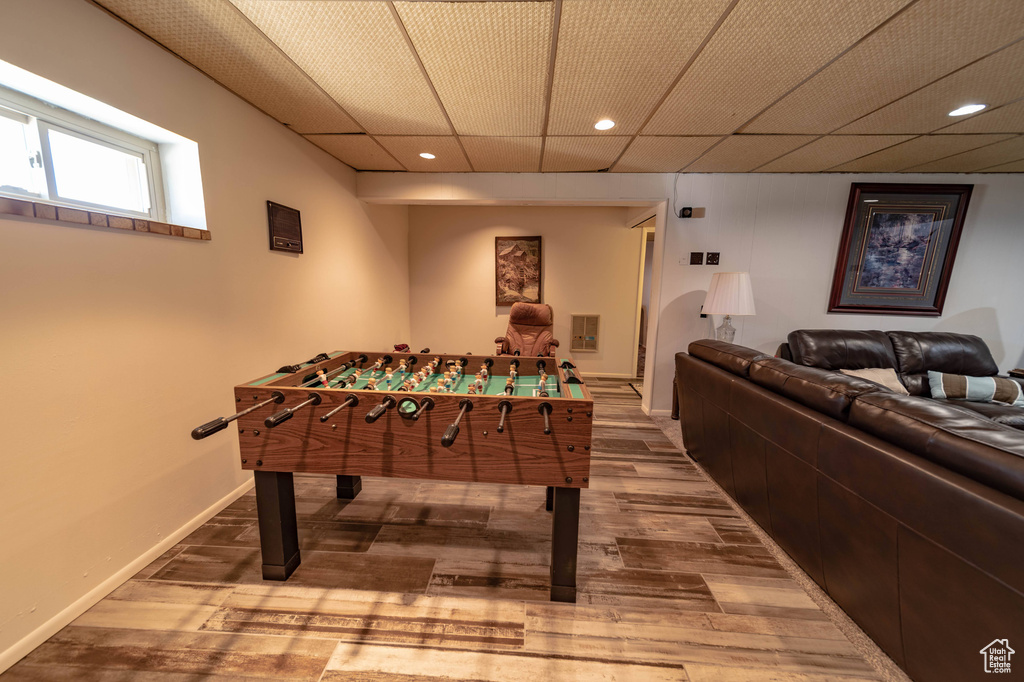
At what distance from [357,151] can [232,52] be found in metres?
1.20

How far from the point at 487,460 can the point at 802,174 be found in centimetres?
384

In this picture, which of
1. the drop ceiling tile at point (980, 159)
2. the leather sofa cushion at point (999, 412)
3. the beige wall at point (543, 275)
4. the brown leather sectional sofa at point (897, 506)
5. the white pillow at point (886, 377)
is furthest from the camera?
the beige wall at point (543, 275)

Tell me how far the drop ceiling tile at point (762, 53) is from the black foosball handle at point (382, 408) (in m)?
1.98

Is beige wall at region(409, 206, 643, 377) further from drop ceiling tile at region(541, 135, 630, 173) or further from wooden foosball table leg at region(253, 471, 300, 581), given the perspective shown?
wooden foosball table leg at region(253, 471, 300, 581)

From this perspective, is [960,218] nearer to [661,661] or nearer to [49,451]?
[661,661]

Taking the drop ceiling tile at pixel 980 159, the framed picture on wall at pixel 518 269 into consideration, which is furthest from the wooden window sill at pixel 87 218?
the drop ceiling tile at pixel 980 159

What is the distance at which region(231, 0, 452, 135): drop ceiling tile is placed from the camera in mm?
1298

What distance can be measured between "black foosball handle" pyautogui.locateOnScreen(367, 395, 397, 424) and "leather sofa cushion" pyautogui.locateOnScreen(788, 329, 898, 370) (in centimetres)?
331

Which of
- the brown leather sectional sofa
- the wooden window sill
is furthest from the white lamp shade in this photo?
the wooden window sill

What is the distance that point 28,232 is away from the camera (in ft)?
3.75

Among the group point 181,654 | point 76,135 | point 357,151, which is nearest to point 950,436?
point 181,654

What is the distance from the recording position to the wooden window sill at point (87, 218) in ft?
3.60

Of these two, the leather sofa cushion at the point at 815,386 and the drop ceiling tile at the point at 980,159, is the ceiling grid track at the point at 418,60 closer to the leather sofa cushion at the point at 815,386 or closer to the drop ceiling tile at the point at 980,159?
the leather sofa cushion at the point at 815,386

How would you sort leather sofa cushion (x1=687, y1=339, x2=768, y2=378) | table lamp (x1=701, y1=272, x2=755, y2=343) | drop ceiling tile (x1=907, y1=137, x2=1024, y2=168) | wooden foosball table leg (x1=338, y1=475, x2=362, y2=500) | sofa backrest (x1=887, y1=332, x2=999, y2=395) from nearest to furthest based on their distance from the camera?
leather sofa cushion (x1=687, y1=339, x2=768, y2=378) → wooden foosball table leg (x1=338, y1=475, x2=362, y2=500) → drop ceiling tile (x1=907, y1=137, x2=1024, y2=168) → sofa backrest (x1=887, y1=332, x2=999, y2=395) → table lamp (x1=701, y1=272, x2=755, y2=343)
